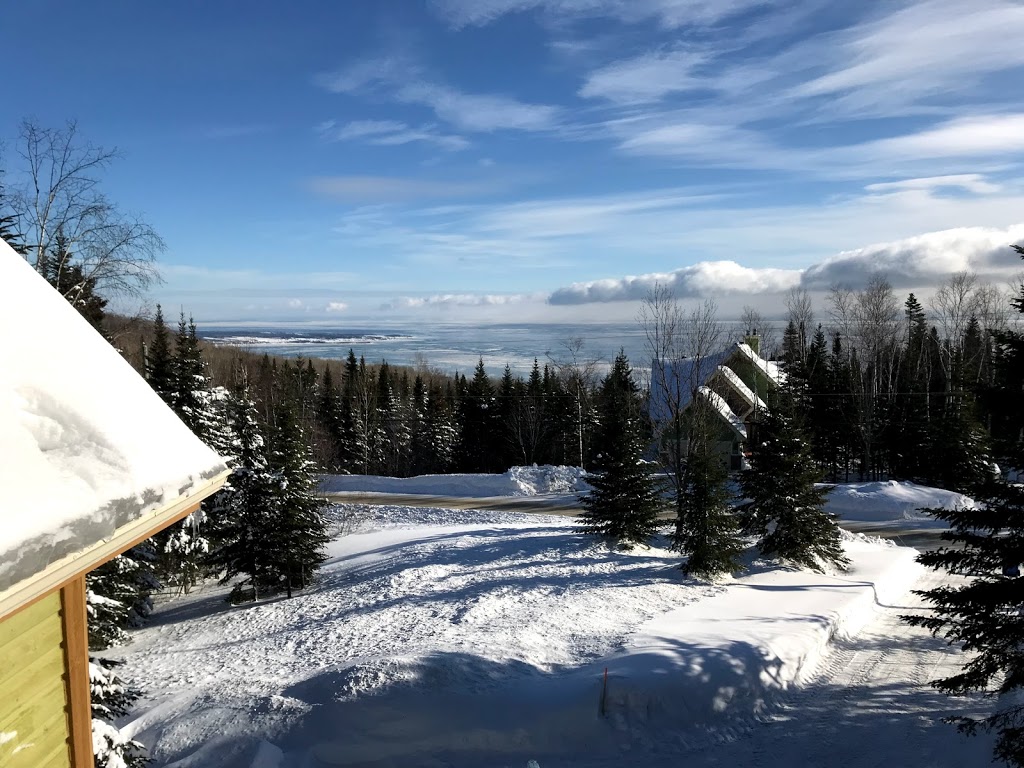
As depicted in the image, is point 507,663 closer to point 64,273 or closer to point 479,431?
point 64,273

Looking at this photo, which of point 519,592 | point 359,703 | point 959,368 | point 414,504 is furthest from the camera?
point 959,368

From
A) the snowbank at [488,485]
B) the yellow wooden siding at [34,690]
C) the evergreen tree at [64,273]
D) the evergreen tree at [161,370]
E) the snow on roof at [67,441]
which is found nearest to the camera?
the snow on roof at [67,441]

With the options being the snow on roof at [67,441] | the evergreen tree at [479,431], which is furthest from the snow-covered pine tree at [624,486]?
the evergreen tree at [479,431]

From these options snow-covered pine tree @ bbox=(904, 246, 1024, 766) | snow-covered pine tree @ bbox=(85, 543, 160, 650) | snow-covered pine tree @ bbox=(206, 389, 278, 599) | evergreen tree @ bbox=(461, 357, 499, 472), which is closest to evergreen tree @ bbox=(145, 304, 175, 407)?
snow-covered pine tree @ bbox=(206, 389, 278, 599)

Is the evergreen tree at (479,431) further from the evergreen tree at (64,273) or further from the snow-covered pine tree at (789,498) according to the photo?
the evergreen tree at (64,273)

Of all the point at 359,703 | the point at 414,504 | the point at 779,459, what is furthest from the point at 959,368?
the point at 359,703

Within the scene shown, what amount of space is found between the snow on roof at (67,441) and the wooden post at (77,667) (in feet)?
2.52

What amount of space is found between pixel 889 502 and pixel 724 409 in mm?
7193

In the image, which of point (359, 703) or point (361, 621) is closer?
point (359, 703)

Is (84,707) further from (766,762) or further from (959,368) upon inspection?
(959,368)

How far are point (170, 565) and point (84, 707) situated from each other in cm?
1670

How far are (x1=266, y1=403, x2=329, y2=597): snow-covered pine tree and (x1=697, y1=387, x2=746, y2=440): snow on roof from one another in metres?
12.0

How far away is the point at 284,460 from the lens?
15961mm

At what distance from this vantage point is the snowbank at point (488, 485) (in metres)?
31.0
